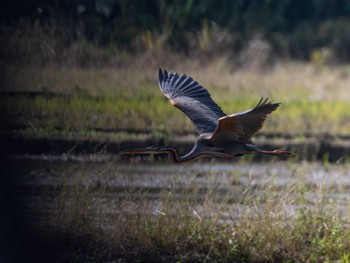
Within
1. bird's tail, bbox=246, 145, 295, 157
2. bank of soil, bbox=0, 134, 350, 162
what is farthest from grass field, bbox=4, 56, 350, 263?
bird's tail, bbox=246, 145, 295, 157

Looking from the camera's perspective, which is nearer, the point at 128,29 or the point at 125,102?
the point at 125,102

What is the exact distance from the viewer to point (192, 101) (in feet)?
25.5

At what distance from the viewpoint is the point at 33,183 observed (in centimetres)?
977

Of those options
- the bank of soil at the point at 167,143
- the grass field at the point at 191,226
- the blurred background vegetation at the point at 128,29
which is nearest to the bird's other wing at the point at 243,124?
the grass field at the point at 191,226

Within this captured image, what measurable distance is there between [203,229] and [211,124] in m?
0.92

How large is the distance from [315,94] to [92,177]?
10.4 meters

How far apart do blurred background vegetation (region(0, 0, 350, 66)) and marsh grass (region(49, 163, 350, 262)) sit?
389 centimetres

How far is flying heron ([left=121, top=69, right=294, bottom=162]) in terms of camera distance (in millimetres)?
6785

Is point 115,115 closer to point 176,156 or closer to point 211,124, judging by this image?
point 211,124

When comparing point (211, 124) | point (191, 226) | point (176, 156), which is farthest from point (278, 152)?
point (191, 226)

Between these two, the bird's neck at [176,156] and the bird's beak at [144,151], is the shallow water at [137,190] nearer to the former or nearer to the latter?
the bird's neck at [176,156]

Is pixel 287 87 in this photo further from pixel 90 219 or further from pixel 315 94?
pixel 90 219

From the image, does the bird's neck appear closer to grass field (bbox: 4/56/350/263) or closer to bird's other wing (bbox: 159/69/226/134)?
bird's other wing (bbox: 159/69/226/134)

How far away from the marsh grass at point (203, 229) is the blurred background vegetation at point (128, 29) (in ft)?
12.8
